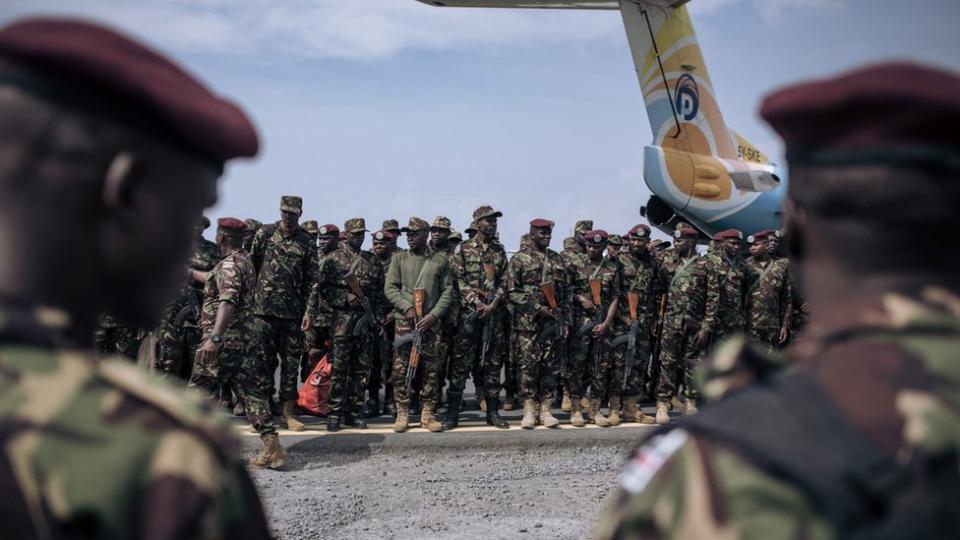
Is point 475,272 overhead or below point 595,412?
overhead

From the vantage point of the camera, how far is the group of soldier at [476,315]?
847 centimetres

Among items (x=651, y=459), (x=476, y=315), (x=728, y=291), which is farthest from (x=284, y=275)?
(x=651, y=459)

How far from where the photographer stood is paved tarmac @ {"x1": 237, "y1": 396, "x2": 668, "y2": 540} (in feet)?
19.4

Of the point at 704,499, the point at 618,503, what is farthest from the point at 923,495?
the point at 618,503

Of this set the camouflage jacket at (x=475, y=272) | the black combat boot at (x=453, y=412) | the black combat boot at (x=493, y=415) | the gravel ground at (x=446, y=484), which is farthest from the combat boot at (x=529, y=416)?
the camouflage jacket at (x=475, y=272)

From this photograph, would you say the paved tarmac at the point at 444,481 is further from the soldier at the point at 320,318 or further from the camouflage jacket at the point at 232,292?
the camouflage jacket at the point at 232,292

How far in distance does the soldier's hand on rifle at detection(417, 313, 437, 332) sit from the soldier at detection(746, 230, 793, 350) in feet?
12.1

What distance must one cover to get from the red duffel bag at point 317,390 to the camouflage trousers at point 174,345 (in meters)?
1.33

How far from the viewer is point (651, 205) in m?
15.6

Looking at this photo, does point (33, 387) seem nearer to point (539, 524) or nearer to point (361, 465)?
point (539, 524)

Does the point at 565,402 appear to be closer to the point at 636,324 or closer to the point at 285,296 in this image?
the point at 636,324

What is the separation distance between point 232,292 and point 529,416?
351cm

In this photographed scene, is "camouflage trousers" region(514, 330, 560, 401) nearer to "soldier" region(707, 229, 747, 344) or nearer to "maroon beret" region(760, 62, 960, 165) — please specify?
"soldier" region(707, 229, 747, 344)

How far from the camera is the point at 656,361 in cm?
1140
